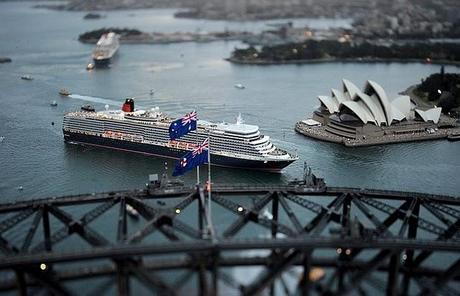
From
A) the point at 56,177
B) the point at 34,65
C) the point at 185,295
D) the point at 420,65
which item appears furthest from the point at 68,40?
the point at 185,295

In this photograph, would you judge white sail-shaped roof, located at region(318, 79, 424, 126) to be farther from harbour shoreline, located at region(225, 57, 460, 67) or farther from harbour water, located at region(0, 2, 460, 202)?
harbour shoreline, located at region(225, 57, 460, 67)

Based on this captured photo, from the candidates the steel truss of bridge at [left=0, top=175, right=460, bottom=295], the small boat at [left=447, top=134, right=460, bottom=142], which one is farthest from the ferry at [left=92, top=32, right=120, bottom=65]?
the steel truss of bridge at [left=0, top=175, right=460, bottom=295]

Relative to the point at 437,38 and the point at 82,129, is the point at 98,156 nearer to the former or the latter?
the point at 82,129

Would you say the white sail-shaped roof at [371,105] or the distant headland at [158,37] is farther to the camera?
the distant headland at [158,37]

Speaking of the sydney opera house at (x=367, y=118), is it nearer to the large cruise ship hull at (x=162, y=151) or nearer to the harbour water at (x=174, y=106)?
the harbour water at (x=174, y=106)

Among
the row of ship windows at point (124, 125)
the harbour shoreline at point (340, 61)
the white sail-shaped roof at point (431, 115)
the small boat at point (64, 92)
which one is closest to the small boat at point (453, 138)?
the white sail-shaped roof at point (431, 115)

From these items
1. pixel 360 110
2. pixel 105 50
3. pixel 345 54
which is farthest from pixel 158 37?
pixel 360 110
